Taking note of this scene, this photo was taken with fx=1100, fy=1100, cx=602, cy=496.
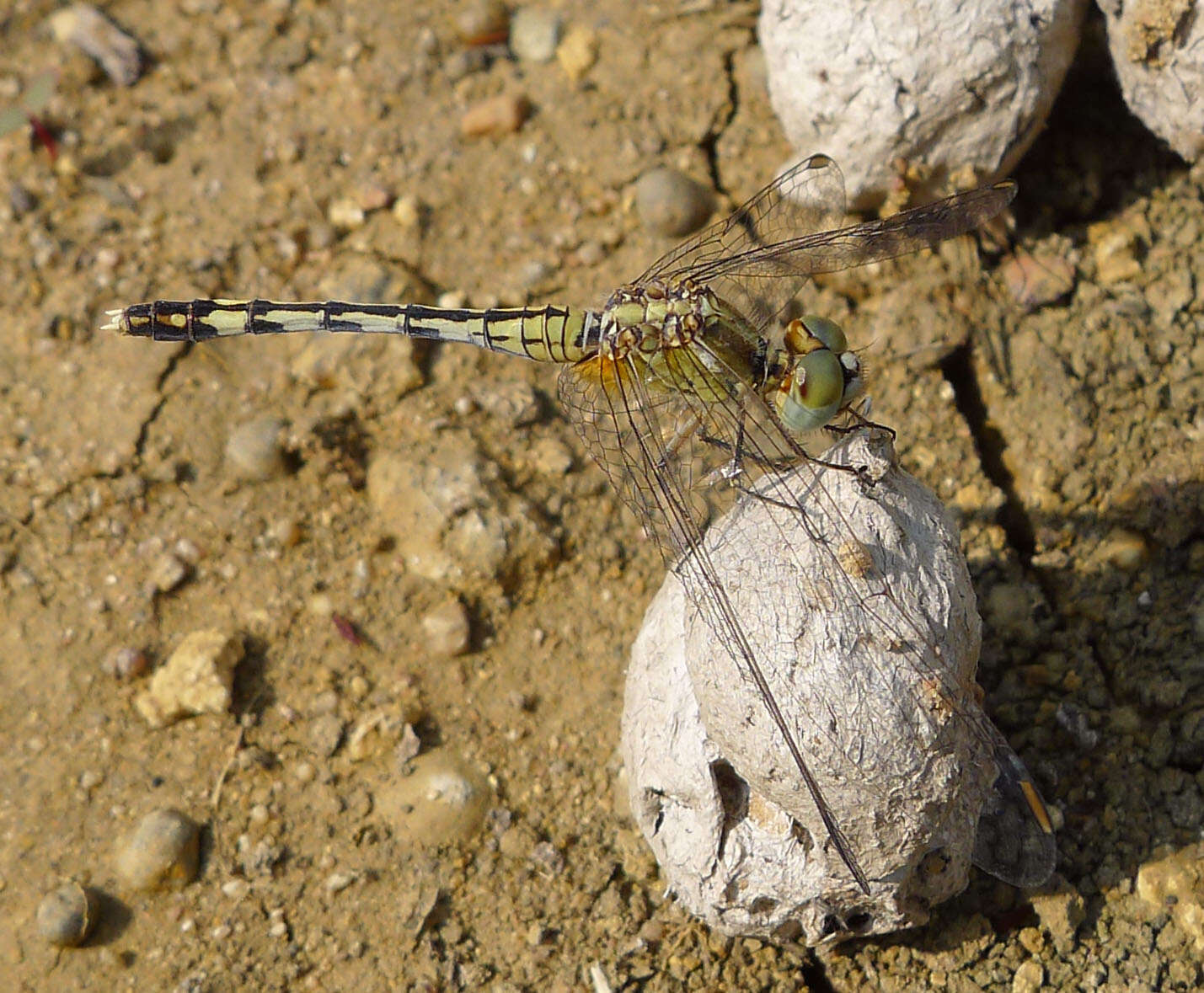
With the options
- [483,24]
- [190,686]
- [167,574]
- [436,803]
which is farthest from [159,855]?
[483,24]

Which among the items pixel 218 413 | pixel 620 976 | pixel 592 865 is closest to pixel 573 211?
pixel 218 413

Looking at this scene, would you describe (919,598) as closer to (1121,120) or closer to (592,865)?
(592,865)

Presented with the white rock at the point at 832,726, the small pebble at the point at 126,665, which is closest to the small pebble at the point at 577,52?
the white rock at the point at 832,726

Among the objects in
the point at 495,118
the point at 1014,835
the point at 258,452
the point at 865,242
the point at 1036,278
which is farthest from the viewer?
the point at 495,118

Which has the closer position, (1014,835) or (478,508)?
(1014,835)

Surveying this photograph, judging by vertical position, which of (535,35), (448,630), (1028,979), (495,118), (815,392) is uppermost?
(535,35)

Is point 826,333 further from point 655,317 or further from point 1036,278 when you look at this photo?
point 1036,278

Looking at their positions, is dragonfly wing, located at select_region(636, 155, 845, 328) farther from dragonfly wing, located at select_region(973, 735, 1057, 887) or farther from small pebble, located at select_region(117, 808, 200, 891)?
small pebble, located at select_region(117, 808, 200, 891)
